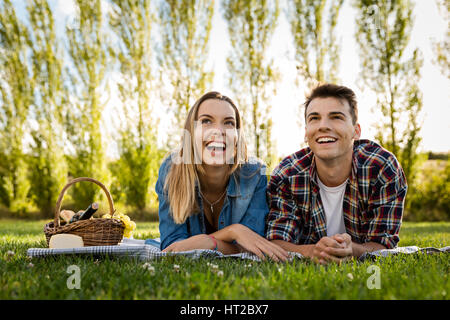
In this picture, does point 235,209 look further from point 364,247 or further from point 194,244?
point 364,247

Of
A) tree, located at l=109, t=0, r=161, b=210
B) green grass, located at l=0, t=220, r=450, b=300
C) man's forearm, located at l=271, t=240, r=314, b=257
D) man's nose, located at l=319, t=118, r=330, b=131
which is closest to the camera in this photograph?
green grass, located at l=0, t=220, r=450, b=300

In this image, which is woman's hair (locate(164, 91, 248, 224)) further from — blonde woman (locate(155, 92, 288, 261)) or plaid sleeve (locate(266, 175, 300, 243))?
plaid sleeve (locate(266, 175, 300, 243))

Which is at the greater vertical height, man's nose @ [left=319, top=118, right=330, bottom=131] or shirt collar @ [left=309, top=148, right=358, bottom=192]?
man's nose @ [left=319, top=118, right=330, bottom=131]

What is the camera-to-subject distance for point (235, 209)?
3.57 metres

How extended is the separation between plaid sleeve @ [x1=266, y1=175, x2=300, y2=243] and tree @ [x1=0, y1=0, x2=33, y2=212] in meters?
12.0

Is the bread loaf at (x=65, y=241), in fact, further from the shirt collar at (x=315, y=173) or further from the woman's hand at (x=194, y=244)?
the shirt collar at (x=315, y=173)

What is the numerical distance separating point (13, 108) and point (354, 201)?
43.5 ft

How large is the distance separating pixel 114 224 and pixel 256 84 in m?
9.24

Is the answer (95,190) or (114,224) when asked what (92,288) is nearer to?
(114,224)

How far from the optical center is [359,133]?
360cm

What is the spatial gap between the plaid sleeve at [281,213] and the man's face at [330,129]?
503 millimetres

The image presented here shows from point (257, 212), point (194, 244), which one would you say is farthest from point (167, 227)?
point (257, 212)

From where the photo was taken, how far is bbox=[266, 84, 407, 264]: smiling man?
10.7 ft

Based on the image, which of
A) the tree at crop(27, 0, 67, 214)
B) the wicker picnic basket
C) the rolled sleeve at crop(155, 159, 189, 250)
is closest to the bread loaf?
the wicker picnic basket
